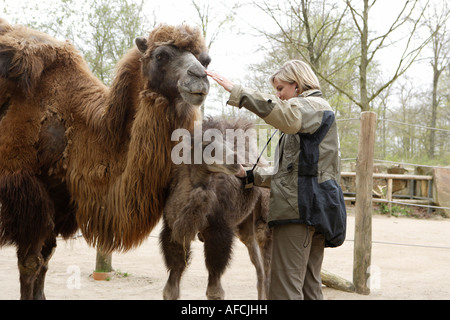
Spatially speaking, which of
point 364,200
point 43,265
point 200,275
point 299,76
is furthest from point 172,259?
point 364,200

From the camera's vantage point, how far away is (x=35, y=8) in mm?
11555

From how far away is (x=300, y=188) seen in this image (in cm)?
299

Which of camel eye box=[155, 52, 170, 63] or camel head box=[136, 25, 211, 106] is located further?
camel eye box=[155, 52, 170, 63]

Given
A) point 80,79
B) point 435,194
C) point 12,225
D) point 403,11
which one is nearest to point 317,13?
point 403,11

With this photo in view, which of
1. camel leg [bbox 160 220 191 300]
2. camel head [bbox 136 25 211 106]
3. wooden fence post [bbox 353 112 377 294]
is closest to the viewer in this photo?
camel head [bbox 136 25 211 106]

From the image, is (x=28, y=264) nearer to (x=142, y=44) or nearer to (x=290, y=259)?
(x=142, y=44)

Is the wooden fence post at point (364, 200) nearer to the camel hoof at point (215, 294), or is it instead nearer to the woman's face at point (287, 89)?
the camel hoof at point (215, 294)

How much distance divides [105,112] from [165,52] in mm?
675

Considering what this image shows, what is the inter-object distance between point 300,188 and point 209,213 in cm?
162

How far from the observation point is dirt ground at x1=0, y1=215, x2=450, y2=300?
571cm

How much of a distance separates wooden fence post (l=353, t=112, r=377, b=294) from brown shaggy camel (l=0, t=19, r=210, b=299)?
3.10 metres

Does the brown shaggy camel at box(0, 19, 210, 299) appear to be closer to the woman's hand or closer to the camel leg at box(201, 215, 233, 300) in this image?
the woman's hand

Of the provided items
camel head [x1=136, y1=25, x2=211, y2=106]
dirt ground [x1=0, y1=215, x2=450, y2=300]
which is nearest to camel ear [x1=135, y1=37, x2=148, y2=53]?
camel head [x1=136, y1=25, x2=211, y2=106]

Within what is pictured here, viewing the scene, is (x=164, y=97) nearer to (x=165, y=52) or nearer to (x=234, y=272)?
(x=165, y=52)
